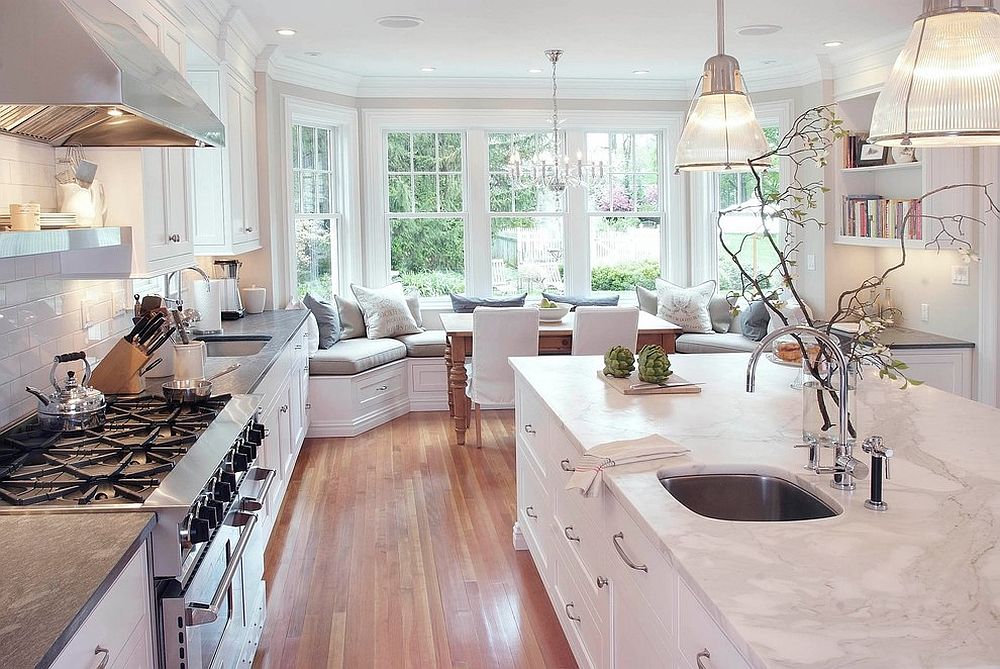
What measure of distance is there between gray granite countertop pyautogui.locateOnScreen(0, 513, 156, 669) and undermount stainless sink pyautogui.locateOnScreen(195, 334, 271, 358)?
114 inches

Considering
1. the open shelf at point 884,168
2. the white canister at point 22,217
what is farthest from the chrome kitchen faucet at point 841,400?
the open shelf at point 884,168

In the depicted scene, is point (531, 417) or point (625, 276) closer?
point (531, 417)

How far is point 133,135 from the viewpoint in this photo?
3.05 metres

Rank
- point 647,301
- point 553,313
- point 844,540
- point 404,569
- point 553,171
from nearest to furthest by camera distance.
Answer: point 844,540 → point 404,569 → point 553,313 → point 553,171 → point 647,301

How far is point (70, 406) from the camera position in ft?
9.05

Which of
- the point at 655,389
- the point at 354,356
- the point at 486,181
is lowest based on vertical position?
the point at 354,356

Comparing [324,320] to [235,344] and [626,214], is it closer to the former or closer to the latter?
[235,344]

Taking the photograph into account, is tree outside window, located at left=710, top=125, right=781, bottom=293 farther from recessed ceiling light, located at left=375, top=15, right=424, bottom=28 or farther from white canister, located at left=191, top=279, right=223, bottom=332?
white canister, located at left=191, top=279, right=223, bottom=332

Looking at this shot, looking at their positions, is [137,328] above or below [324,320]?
above

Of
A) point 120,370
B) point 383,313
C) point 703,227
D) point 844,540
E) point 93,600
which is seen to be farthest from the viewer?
point 703,227

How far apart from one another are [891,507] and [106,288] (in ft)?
9.57

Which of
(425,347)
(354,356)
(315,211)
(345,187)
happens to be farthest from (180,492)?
(345,187)

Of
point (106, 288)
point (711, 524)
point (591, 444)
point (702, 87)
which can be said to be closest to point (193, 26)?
point (106, 288)

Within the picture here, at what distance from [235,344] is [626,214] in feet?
13.5
